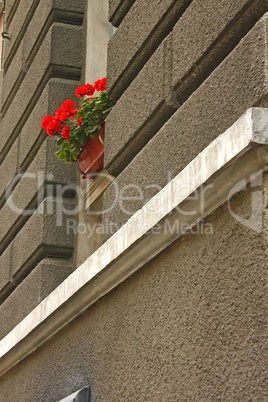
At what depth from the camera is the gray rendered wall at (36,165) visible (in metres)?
6.63

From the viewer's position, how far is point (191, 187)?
150 inches

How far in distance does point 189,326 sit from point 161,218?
52 centimetres

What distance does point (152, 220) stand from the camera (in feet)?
13.9

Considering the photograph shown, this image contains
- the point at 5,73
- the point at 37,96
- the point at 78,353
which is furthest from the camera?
the point at 5,73

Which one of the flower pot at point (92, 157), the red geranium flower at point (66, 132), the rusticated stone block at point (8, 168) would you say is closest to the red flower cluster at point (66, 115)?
the red geranium flower at point (66, 132)

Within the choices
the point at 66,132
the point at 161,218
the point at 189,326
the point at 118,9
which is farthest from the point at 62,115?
the point at 189,326

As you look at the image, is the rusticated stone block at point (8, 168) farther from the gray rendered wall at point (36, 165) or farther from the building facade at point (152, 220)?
the building facade at point (152, 220)

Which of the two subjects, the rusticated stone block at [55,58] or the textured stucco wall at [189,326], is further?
the rusticated stone block at [55,58]

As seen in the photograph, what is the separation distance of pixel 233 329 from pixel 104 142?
2283mm

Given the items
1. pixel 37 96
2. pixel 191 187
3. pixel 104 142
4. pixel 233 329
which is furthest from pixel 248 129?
pixel 37 96

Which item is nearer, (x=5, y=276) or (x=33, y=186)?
(x=33, y=186)

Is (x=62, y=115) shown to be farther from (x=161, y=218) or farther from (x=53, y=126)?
(x=161, y=218)

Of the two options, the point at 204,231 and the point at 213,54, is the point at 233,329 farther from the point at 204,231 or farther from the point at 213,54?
the point at 213,54

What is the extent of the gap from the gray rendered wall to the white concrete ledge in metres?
0.57
